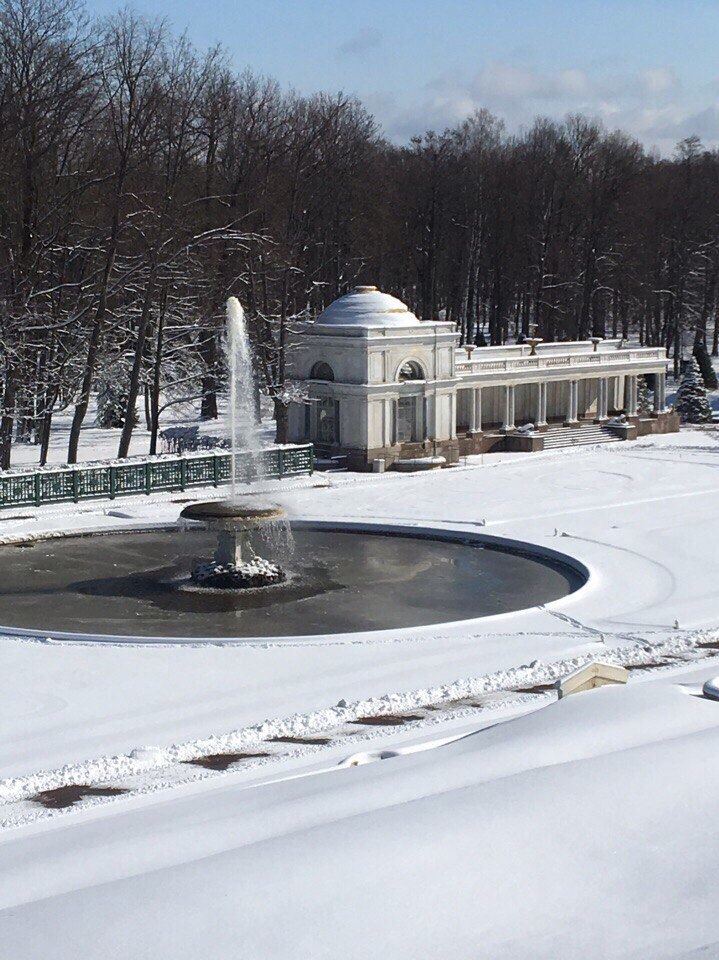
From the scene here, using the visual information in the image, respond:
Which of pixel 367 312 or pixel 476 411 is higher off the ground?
pixel 367 312

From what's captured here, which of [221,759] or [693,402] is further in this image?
[693,402]

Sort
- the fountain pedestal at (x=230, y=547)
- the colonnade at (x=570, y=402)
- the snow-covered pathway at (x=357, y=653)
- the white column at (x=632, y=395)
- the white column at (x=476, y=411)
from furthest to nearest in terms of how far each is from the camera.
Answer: the white column at (x=632, y=395) → the colonnade at (x=570, y=402) → the white column at (x=476, y=411) → the fountain pedestal at (x=230, y=547) → the snow-covered pathway at (x=357, y=653)

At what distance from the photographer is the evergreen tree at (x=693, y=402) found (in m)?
60.2

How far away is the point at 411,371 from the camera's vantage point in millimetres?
46000

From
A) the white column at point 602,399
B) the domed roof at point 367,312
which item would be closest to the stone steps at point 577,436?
the white column at point 602,399

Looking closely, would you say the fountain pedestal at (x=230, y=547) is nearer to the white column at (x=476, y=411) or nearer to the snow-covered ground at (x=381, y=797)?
the snow-covered ground at (x=381, y=797)

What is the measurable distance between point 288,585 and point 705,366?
45.8 metres

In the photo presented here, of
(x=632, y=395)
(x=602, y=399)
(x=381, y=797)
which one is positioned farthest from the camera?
(x=632, y=395)

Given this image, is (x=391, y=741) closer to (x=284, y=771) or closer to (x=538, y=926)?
(x=284, y=771)

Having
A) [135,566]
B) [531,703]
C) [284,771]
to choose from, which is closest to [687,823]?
[284,771]

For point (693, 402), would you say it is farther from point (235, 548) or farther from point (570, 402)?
point (235, 548)

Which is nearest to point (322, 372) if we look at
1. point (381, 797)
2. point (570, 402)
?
point (570, 402)

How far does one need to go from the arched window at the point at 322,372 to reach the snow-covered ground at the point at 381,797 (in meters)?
20.6

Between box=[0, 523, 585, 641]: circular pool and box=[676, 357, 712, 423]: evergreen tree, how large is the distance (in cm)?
3040
